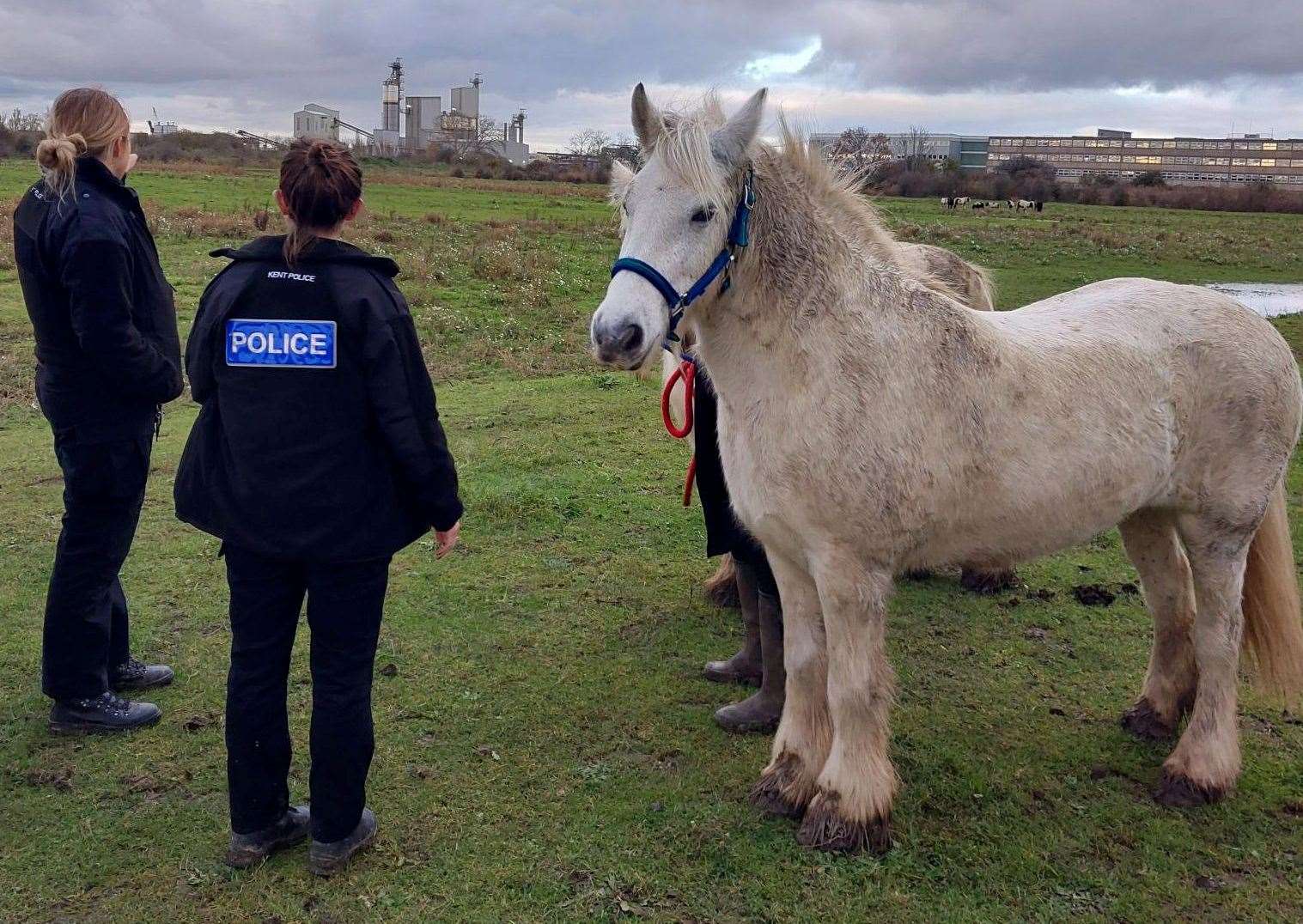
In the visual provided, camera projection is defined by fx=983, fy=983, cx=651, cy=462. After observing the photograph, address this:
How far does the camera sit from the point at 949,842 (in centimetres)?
364

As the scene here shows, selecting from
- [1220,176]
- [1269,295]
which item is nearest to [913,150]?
[1269,295]

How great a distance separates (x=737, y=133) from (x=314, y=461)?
1709 mm

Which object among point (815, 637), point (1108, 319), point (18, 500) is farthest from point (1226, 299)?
point (18, 500)

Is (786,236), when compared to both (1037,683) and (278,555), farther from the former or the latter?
(1037,683)

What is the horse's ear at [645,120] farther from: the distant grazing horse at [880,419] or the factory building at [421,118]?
the factory building at [421,118]

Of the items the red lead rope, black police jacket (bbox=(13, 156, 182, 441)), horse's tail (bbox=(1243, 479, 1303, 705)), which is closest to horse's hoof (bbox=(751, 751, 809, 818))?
the red lead rope

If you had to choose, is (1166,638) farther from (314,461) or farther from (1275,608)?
(314,461)

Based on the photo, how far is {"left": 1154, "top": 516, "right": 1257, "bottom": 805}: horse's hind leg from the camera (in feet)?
13.0

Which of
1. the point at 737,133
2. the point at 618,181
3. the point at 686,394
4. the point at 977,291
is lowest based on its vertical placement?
the point at 686,394

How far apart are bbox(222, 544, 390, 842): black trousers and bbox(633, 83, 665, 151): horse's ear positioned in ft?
5.42

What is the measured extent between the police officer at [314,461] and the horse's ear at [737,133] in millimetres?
1118

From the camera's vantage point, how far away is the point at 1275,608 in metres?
4.30

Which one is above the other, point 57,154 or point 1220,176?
point 1220,176

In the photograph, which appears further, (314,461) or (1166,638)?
(1166,638)
